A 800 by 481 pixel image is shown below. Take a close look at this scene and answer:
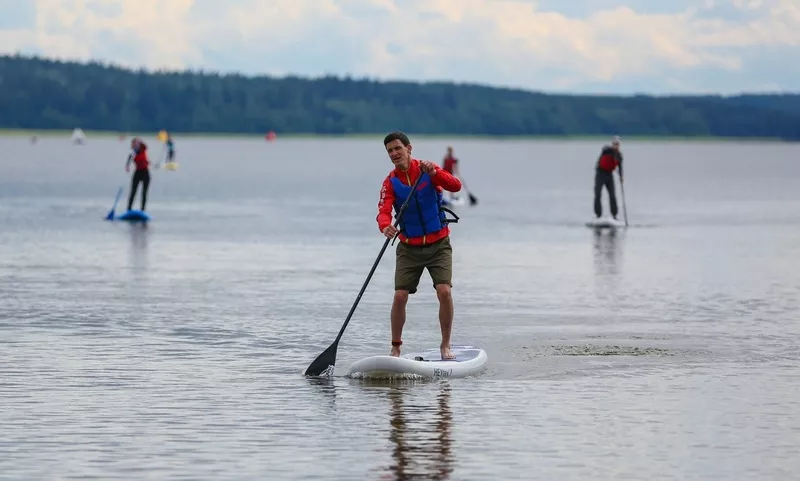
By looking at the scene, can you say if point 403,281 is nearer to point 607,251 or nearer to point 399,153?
point 399,153

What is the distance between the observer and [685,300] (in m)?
19.5

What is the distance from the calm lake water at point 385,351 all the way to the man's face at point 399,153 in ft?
5.48

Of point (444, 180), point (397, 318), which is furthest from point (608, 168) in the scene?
point (444, 180)

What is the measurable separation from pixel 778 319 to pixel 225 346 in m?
5.85

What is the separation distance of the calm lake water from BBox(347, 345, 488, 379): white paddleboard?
0.41ft

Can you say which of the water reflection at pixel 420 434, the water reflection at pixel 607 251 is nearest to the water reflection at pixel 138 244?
the water reflection at pixel 607 251

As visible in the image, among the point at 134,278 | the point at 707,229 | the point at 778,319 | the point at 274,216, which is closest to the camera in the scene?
the point at 778,319

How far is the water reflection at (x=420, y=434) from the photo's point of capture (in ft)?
31.0

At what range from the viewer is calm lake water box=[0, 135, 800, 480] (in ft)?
32.4

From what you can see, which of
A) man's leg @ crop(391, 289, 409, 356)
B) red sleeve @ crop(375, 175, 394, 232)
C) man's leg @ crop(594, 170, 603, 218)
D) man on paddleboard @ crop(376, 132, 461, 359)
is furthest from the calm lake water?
man's leg @ crop(594, 170, 603, 218)

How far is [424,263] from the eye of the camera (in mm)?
13336

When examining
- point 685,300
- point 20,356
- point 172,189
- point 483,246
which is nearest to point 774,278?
point 685,300

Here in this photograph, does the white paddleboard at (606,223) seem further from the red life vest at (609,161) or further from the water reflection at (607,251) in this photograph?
the red life vest at (609,161)

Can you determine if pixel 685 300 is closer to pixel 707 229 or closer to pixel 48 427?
pixel 48 427
